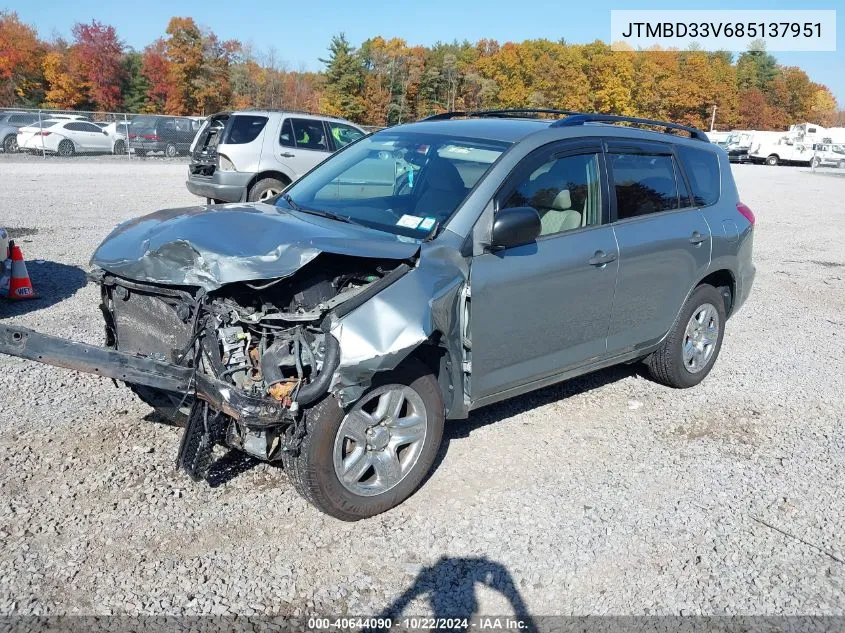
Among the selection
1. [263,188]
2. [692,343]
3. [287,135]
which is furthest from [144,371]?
[287,135]

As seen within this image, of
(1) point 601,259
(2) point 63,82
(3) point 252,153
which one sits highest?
(2) point 63,82

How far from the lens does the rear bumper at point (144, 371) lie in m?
3.32

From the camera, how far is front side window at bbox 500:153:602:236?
436 centimetres

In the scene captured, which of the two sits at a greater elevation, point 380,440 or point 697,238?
point 697,238

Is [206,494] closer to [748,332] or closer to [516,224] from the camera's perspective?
[516,224]

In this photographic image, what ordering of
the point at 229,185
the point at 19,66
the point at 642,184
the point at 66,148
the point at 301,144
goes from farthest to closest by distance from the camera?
the point at 19,66 < the point at 66,148 < the point at 301,144 < the point at 229,185 < the point at 642,184

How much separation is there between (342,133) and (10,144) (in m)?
18.6

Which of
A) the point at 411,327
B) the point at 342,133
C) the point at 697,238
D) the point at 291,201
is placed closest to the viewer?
the point at 411,327

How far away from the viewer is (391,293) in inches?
139

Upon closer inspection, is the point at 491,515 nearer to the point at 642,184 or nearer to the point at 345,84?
the point at 642,184

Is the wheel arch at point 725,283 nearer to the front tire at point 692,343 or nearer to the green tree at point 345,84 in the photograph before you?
the front tire at point 692,343

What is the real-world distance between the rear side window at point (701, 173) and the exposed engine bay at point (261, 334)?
2880 millimetres

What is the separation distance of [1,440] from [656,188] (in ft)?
14.6

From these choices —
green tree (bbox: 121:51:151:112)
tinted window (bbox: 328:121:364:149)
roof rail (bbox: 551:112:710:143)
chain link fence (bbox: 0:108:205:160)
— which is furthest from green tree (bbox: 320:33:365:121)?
roof rail (bbox: 551:112:710:143)
